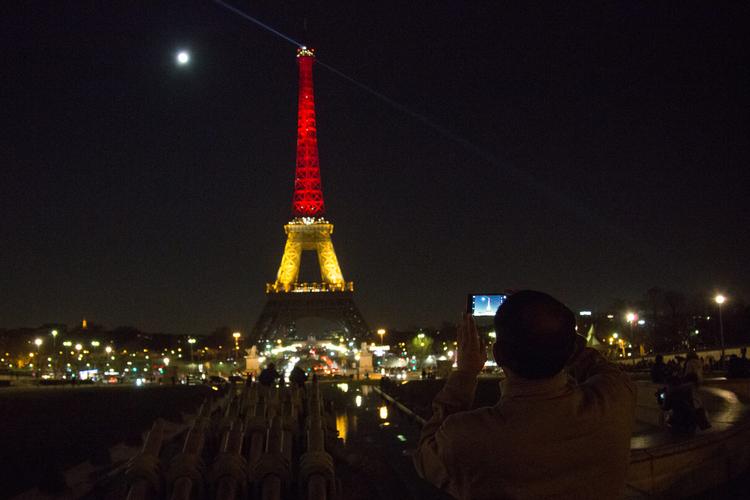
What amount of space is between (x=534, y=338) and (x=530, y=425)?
307 millimetres

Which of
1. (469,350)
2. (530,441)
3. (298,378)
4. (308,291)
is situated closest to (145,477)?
(469,350)

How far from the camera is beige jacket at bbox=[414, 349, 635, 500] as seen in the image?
108 inches

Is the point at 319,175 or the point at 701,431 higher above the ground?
the point at 319,175

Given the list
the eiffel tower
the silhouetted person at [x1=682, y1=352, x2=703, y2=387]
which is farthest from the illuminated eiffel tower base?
the silhouetted person at [x1=682, y1=352, x2=703, y2=387]

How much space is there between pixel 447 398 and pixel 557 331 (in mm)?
463

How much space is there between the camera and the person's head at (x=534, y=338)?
2.85 m

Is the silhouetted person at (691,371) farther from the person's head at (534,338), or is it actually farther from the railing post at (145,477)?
the person's head at (534,338)

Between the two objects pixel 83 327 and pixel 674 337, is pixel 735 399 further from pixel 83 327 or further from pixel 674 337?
pixel 83 327

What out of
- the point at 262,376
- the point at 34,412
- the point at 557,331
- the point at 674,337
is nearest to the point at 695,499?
the point at 557,331

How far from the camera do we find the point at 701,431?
10.7 meters

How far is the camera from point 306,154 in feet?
321

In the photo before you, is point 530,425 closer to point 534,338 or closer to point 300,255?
point 534,338

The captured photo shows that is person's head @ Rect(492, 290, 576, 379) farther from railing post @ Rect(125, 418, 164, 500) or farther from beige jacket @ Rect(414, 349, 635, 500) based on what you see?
railing post @ Rect(125, 418, 164, 500)

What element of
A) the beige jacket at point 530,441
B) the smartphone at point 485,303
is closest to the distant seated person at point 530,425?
the beige jacket at point 530,441
